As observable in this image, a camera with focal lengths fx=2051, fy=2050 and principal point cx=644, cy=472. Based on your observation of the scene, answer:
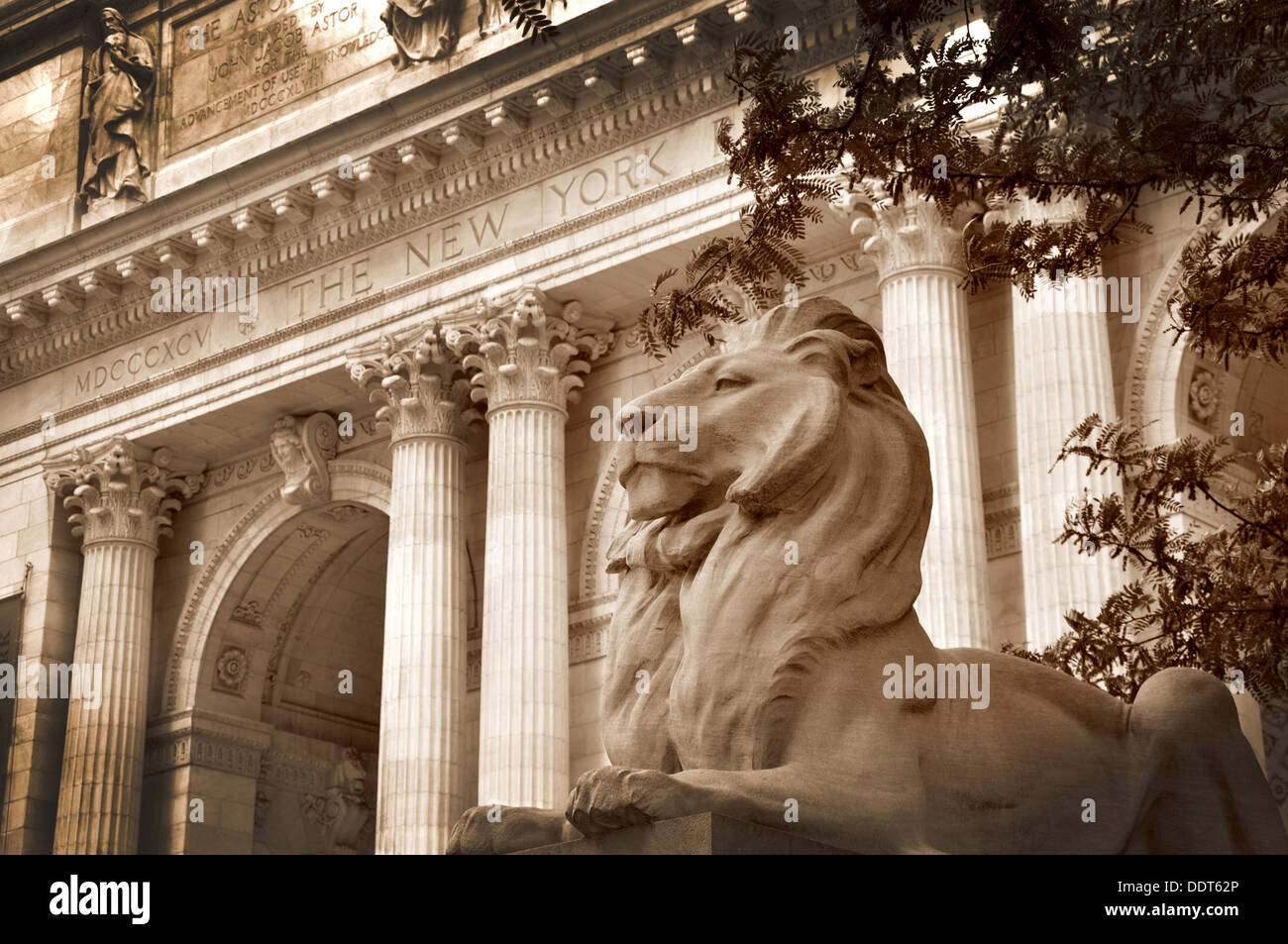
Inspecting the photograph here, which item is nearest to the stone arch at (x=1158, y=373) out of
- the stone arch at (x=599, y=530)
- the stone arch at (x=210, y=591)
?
the stone arch at (x=599, y=530)

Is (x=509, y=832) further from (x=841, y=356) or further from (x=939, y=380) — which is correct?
(x=939, y=380)

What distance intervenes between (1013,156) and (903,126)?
0.46 metres

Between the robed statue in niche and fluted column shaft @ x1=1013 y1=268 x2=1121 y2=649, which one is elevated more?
the robed statue in niche

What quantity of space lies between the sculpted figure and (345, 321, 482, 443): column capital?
303 centimetres

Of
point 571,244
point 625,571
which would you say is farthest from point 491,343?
point 625,571

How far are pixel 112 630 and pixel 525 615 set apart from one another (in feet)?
20.7

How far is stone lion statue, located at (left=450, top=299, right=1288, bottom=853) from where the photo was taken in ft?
15.7

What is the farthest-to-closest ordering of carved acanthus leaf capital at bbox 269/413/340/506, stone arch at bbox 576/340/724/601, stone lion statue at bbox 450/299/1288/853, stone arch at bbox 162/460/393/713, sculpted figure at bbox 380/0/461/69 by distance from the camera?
stone arch at bbox 162/460/393/713
carved acanthus leaf capital at bbox 269/413/340/506
sculpted figure at bbox 380/0/461/69
stone arch at bbox 576/340/724/601
stone lion statue at bbox 450/299/1288/853

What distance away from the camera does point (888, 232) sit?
1772 centimetres

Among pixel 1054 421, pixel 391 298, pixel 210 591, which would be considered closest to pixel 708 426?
pixel 1054 421

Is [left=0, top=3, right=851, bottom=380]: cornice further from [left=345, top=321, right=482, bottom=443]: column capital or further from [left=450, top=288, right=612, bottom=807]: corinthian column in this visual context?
[left=450, top=288, right=612, bottom=807]: corinthian column

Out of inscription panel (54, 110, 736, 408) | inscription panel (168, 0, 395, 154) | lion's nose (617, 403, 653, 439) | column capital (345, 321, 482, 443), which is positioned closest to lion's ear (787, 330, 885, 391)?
lion's nose (617, 403, 653, 439)

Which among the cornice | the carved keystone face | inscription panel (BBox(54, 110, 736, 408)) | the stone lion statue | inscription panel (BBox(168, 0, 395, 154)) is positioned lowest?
the stone lion statue

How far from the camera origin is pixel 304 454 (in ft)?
75.4
